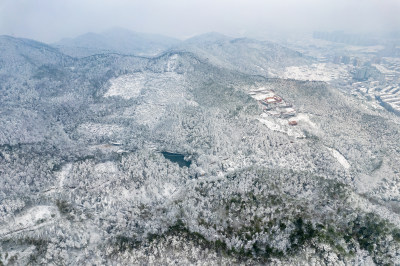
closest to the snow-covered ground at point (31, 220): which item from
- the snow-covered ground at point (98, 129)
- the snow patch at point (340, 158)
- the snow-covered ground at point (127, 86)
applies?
the snow-covered ground at point (98, 129)

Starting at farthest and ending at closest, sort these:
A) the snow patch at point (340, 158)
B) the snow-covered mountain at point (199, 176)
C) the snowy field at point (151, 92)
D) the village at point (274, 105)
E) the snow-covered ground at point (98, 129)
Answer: the snowy field at point (151, 92) < the snow-covered ground at point (98, 129) < the village at point (274, 105) < the snow patch at point (340, 158) < the snow-covered mountain at point (199, 176)

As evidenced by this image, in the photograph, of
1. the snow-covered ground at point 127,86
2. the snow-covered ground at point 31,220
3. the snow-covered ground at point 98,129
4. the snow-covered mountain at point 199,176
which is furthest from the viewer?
the snow-covered ground at point 127,86

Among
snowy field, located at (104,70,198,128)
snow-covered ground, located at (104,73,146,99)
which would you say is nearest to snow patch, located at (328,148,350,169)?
snowy field, located at (104,70,198,128)

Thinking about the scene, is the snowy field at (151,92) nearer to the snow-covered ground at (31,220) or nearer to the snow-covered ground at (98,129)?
the snow-covered ground at (98,129)

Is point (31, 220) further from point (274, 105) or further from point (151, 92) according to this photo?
point (274, 105)

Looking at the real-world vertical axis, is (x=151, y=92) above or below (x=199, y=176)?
above

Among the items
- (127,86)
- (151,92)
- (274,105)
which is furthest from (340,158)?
(127,86)

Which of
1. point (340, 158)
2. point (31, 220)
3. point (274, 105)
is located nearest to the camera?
point (31, 220)

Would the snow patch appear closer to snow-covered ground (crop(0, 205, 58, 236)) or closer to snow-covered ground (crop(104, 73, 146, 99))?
snow-covered ground (crop(0, 205, 58, 236))

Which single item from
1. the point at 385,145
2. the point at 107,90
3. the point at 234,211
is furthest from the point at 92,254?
the point at 107,90
